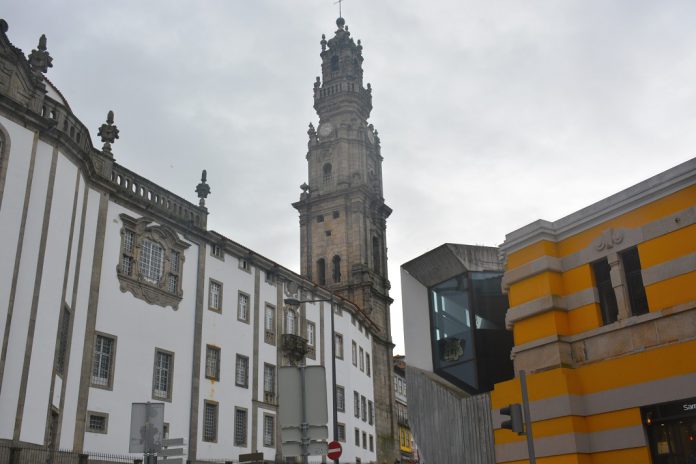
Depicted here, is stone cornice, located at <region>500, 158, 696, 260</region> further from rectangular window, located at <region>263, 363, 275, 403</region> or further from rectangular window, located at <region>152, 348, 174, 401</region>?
rectangular window, located at <region>263, 363, 275, 403</region>

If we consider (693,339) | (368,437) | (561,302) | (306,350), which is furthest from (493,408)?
(368,437)

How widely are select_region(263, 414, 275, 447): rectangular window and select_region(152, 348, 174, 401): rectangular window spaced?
7666mm

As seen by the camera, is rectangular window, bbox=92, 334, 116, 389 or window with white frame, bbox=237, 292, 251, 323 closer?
rectangular window, bbox=92, 334, 116, 389

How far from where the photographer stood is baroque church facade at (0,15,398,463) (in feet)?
79.7

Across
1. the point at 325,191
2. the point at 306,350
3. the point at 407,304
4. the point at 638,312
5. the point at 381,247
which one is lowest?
the point at 638,312

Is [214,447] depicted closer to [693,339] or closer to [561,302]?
[561,302]

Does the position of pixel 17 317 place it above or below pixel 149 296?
below

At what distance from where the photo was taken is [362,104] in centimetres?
7400

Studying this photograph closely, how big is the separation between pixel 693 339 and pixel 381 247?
57.5m

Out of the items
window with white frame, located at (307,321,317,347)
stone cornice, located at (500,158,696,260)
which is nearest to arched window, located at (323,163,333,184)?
window with white frame, located at (307,321,317,347)

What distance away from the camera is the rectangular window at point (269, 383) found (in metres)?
38.8

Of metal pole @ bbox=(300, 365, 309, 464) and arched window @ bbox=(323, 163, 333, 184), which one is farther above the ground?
arched window @ bbox=(323, 163, 333, 184)

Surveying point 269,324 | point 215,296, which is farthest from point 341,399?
point 215,296

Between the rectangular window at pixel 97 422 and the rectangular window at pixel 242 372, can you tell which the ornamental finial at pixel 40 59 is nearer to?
the rectangular window at pixel 97 422
